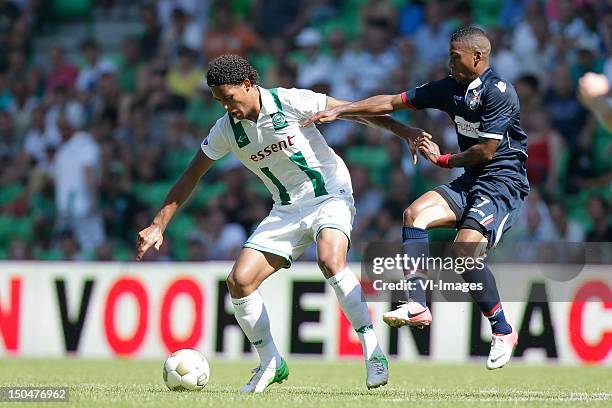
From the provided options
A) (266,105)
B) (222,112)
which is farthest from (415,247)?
(222,112)

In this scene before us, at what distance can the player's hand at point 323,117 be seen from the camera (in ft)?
27.4

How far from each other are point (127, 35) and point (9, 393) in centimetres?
1319

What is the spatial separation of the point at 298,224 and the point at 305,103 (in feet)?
2.96

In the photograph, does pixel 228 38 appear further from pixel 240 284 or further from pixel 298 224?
pixel 240 284

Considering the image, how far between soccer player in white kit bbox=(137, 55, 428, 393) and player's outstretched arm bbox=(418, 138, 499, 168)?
0.14 meters

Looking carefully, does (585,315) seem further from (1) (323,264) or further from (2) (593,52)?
(1) (323,264)

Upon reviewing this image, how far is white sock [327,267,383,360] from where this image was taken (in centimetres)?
849

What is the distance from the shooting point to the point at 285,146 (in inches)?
343

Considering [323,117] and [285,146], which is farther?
[285,146]

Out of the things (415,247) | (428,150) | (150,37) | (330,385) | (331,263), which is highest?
(150,37)

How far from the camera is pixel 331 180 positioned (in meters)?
8.88

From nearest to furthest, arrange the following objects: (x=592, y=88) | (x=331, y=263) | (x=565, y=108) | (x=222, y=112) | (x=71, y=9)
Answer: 1. (x=592, y=88)
2. (x=331, y=263)
3. (x=565, y=108)
4. (x=222, y=112)
5. (x=71, y=9)

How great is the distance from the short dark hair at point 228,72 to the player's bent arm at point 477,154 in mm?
1609

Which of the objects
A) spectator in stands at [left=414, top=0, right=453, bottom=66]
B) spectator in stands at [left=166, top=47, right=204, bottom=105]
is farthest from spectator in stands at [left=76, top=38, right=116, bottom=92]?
spectator in stands at [left=414, top=0, right=453, bottom=66]
